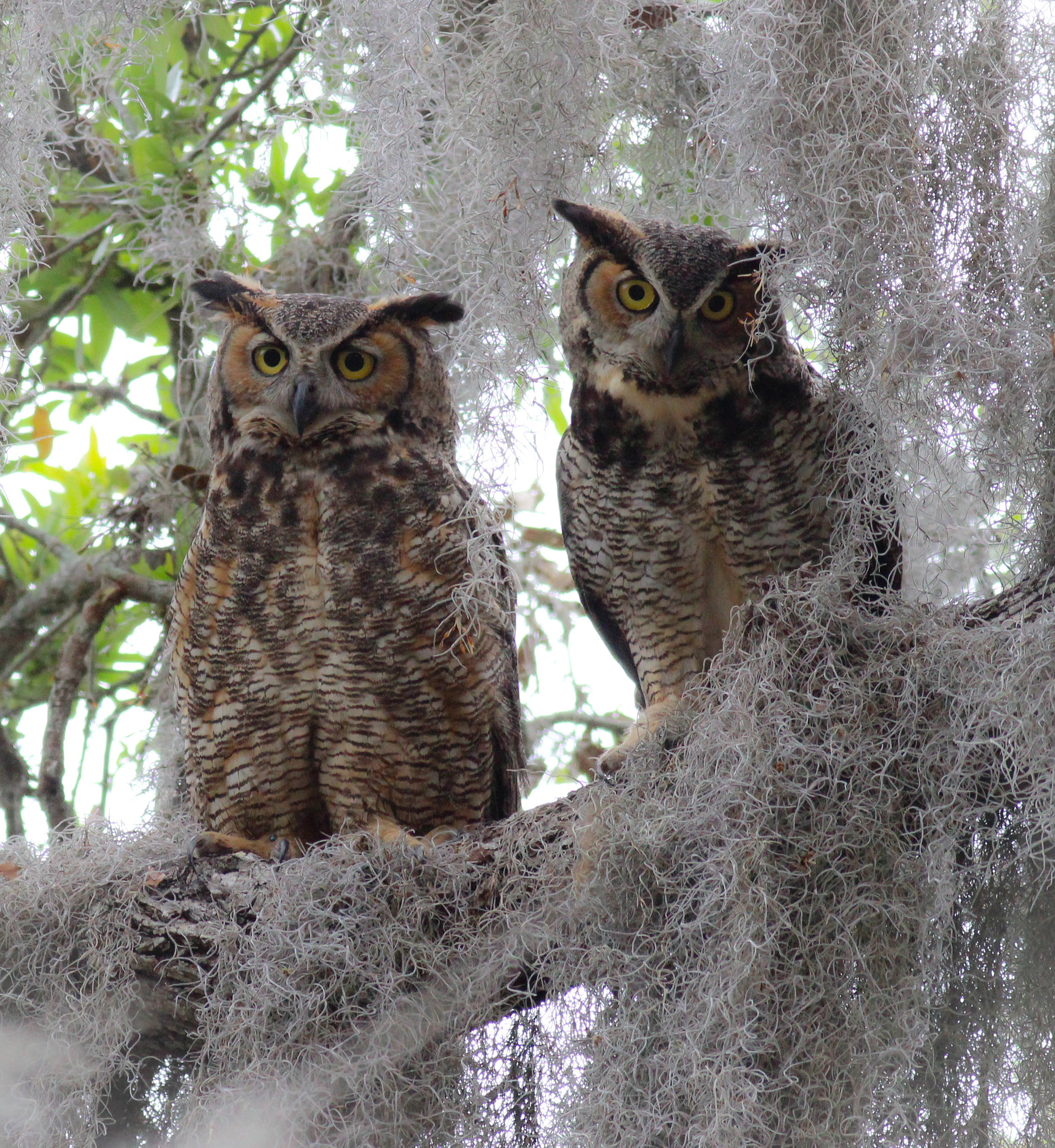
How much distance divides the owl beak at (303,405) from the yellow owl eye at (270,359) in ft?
0.27

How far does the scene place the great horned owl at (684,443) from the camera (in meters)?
2.38

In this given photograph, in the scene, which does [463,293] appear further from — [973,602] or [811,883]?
[811,883]

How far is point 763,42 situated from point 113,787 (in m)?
2.20

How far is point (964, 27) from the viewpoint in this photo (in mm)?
2084

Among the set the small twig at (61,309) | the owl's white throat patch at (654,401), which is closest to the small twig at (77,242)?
the small twig at (61,309)

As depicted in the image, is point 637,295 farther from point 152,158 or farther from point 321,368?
point 152,158

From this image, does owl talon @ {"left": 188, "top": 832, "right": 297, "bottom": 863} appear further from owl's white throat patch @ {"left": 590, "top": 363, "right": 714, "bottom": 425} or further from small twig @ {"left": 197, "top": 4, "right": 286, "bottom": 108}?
small twig @ {"left": 197, "top": 4, "right": 286, "bottom": 108}

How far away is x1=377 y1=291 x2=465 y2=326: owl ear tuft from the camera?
8.80 feet

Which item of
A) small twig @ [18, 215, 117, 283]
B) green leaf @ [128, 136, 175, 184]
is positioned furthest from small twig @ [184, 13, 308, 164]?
small twig @ [18, 215, 117, 283]

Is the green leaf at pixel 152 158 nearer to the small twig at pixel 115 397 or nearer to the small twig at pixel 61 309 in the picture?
the small twig at pixel 61 309

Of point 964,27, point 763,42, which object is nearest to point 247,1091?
point 763,42

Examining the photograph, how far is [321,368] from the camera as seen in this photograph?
102 inches

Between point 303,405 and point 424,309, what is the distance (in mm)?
344

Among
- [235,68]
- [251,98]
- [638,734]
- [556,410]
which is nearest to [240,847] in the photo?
[638,734]
